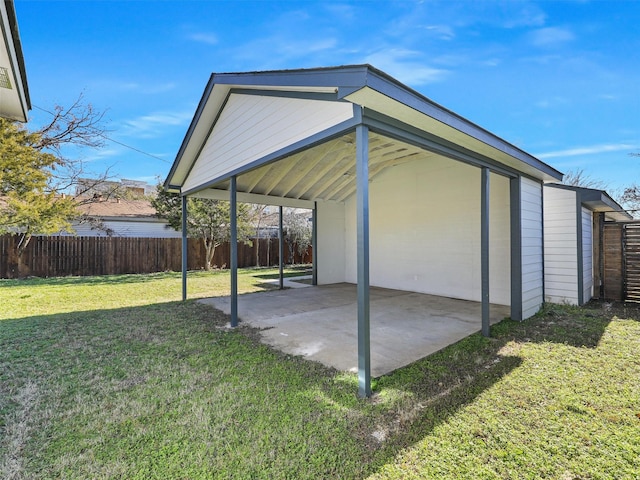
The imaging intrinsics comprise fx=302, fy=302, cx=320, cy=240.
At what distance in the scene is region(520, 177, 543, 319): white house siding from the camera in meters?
5.47

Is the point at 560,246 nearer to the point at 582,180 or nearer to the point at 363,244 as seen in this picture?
the point at 363,244

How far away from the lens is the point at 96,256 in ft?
41.3

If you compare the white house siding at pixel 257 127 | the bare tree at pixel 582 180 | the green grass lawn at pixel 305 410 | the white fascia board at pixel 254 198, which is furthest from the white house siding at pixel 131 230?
the bare tree at pixel 582 180

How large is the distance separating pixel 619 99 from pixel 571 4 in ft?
21.7

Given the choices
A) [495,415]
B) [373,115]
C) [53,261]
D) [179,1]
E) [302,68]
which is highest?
[179,1]

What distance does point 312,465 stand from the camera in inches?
76.7

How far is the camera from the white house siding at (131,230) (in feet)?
48.8

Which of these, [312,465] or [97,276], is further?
[97,276]

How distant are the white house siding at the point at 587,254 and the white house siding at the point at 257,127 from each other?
666cm

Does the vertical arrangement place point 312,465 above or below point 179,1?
below

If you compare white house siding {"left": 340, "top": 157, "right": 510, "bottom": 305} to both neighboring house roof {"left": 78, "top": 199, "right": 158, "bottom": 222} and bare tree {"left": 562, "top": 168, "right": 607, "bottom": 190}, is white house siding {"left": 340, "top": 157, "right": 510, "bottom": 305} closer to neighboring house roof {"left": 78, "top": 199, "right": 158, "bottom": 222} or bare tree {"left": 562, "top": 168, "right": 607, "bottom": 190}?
Answer: neighboring house roof {"left": 78, "top": 199, "right": 158, "bottom": 222}

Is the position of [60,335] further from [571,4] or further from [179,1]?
A: [571,4]

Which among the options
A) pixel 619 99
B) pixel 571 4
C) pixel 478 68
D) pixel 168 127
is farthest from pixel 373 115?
pixel 168 127

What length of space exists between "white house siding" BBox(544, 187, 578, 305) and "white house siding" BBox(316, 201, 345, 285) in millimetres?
5732
